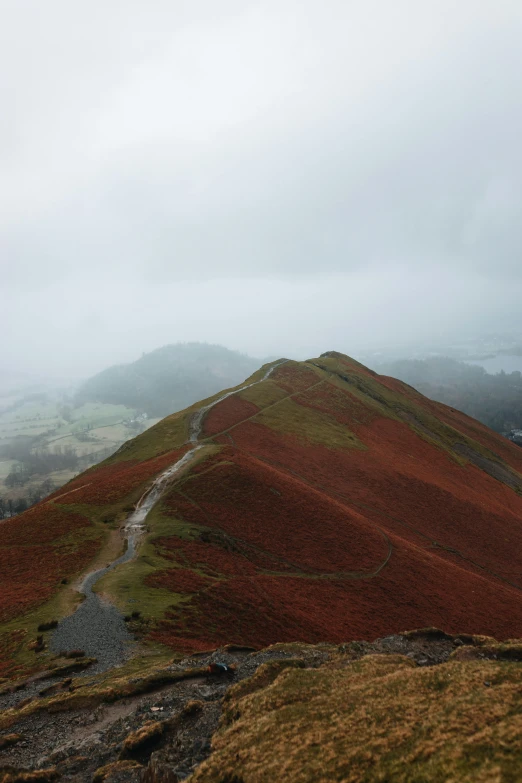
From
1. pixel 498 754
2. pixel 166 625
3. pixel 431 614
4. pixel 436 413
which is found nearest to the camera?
pixel 498 754

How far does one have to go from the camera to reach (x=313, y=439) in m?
92.7

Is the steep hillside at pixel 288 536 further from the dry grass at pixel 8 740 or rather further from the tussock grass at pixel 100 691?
the dry grass at pixel 8 740

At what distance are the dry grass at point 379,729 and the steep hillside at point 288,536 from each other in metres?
13.7

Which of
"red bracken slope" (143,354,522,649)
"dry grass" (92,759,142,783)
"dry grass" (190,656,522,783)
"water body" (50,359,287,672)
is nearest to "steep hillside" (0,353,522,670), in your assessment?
"red bracken slope" (143,354,522,649)

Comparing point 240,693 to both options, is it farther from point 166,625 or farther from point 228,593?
point 228,593

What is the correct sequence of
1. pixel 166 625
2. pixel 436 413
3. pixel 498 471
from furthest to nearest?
pixel 436 413, pixel 498 471, pixel 166 625

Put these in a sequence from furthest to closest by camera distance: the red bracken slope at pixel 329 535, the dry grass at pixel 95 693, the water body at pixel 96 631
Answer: the red bracken slope at pixel 329 535, the water body at pixel 96 631, the dry grass at pixel 95 693

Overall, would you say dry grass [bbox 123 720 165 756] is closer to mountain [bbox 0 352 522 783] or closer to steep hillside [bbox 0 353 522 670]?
mountain [bbox 0 352 522 783]

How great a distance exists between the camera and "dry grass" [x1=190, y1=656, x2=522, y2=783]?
1339cm

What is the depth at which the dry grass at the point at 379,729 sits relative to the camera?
13391 mm

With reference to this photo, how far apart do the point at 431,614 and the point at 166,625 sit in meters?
31.6

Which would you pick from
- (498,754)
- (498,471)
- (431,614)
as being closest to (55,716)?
(498,754)

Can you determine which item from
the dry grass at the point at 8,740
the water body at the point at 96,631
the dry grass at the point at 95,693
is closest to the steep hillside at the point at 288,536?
the water body at the point at 96,631

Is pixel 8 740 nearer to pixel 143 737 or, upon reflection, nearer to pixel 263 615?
pixel 143 737
